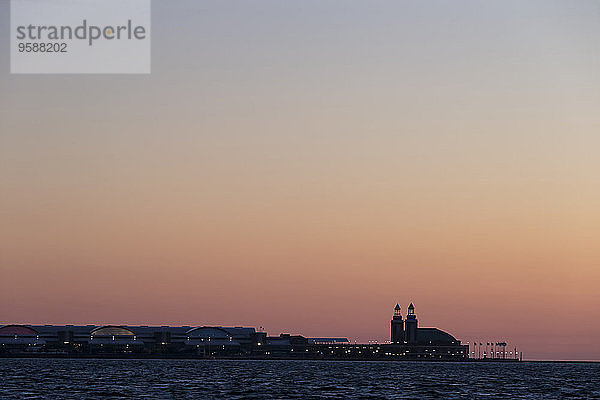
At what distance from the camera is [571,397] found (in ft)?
453

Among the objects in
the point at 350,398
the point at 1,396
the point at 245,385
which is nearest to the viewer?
the point at 1,396

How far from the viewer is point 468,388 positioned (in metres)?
155

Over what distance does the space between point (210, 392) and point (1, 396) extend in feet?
94.1

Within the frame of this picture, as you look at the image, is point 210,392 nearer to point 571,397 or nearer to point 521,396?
point 521,396

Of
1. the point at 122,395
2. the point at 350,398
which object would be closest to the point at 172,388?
the point at 122,395

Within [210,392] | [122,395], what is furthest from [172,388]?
[122,395]

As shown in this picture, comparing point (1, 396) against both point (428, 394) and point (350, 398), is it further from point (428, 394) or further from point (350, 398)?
point (428, 394)

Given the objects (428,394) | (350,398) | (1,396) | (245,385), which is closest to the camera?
(1,396)

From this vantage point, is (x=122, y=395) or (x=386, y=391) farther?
(x=386, y=391)

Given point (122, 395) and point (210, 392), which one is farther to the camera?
point (210, 392)

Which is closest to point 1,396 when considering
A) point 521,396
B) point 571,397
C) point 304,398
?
point 304,398

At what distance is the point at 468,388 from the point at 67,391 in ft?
217

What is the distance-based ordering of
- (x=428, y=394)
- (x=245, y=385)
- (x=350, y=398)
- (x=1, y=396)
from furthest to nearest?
(x=245, y=385), (x=428, y=394), (x=350, y=398), (x=1, y=396)

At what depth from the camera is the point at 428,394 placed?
438 ft
